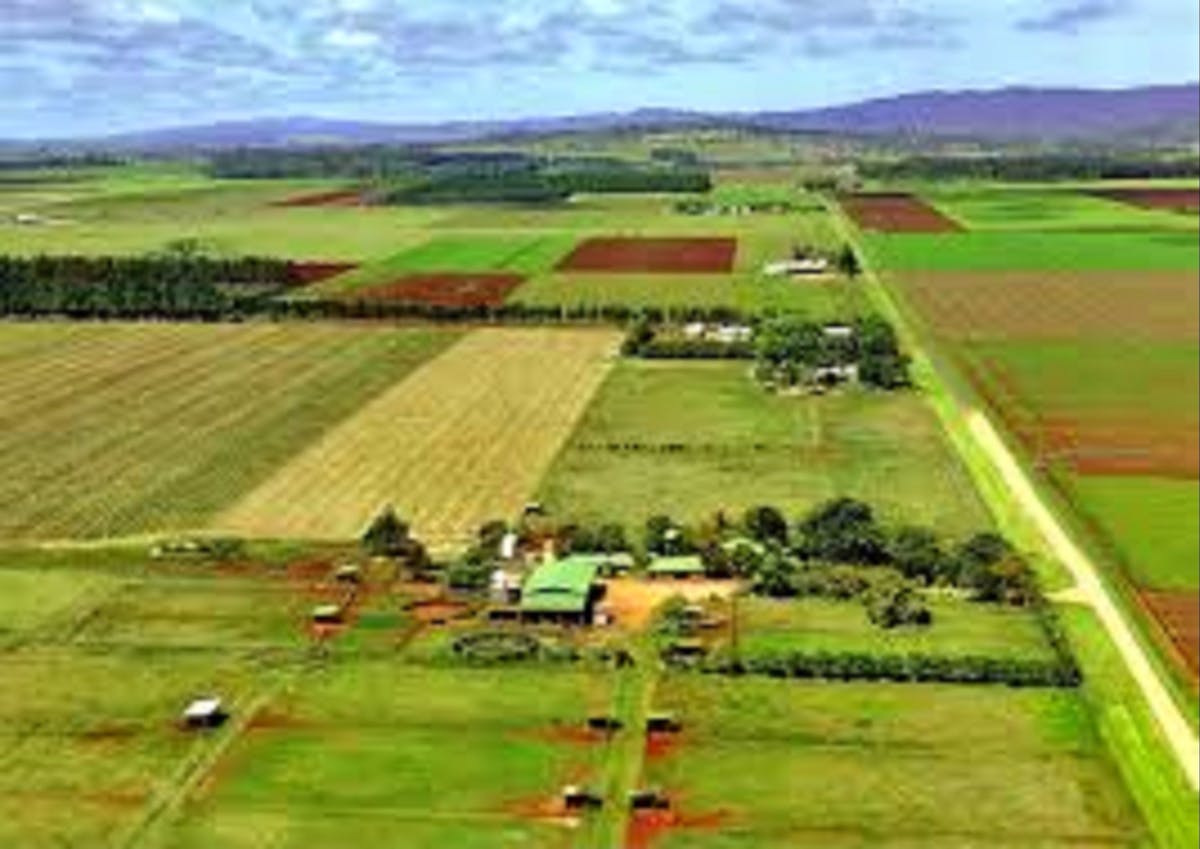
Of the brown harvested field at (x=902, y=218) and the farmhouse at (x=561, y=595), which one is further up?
the farmhouse at (x=561, y=595)

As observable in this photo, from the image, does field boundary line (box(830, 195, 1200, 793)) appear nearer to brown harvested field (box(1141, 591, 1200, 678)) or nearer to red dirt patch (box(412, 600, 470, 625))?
brown harvested field (box(1141, 591, 1200, 678))

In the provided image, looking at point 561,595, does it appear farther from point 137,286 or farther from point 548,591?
point 137,286

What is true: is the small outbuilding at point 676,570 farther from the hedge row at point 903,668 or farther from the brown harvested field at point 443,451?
the hedge row at point 903,668

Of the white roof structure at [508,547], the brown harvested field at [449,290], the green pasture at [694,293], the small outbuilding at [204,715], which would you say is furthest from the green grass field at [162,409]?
the small outbuilding at [204,715]

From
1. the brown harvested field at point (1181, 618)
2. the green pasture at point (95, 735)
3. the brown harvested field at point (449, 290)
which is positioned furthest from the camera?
the brown harvested field at point (449, 290)

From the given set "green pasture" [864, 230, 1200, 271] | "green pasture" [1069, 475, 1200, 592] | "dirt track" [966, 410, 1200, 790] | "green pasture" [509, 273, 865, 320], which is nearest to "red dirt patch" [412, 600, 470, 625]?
"dirt track" [966, 410, 1200, 790]

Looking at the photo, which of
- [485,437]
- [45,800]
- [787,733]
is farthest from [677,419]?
[45,800]
